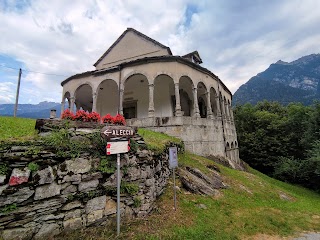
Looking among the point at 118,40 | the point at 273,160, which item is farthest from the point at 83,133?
the point at 273,160

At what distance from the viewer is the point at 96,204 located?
496 centimetres

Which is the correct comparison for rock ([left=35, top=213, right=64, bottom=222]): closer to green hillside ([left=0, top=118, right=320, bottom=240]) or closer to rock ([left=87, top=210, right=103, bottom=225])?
green hillside ([left=0, top=118, right=320, bottom=240])

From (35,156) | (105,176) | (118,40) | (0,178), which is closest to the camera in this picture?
(0,178)

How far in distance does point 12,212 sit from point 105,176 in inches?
81.9

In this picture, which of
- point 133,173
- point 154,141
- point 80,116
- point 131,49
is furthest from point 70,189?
point 131,49

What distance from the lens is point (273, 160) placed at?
28.4m

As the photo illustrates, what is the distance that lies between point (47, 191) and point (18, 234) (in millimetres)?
872

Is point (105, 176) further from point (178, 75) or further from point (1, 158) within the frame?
point (178, 75)

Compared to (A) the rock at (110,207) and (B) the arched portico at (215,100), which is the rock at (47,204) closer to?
(A) the rock at (110,207)

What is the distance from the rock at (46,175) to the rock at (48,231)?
906 millimetres

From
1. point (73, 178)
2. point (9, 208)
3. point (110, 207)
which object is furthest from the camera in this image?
point (110, 207)

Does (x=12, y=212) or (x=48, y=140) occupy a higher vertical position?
(x=48, y=140)

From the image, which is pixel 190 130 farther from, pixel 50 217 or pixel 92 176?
pixel 50 217

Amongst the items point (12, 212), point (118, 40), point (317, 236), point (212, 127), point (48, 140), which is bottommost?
point (317, 236)
